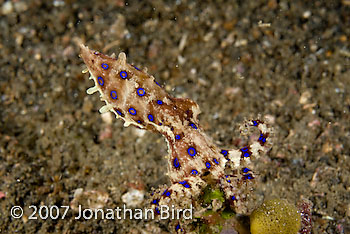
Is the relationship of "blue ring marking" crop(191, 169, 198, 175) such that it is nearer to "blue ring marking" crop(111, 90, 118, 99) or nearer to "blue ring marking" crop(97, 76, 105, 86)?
"blue ring marking" crop(111, 90, 118, 99)

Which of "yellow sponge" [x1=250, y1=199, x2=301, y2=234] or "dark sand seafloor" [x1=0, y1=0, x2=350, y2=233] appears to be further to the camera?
"dark sand seafloor" [x1=0, y1=0, x2=350, y2=233]

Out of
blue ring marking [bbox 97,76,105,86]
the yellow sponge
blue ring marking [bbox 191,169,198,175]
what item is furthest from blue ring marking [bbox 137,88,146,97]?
the yellow sponge

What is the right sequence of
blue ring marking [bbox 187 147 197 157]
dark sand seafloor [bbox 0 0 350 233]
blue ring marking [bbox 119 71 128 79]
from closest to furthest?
blue ring marking [bbox 119 71 128 79], blue ring marking [bbox 187 147 197 157], dark sand seafloor [bbox 0 0 350 233]

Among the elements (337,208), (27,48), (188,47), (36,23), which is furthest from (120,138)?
(337,208)

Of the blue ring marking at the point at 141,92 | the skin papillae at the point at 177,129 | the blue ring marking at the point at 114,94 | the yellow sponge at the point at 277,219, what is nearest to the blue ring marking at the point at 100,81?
the skin papillae at the point at 177,129

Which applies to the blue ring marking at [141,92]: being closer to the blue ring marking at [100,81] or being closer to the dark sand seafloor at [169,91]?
the blue ring marking at [100,81]
